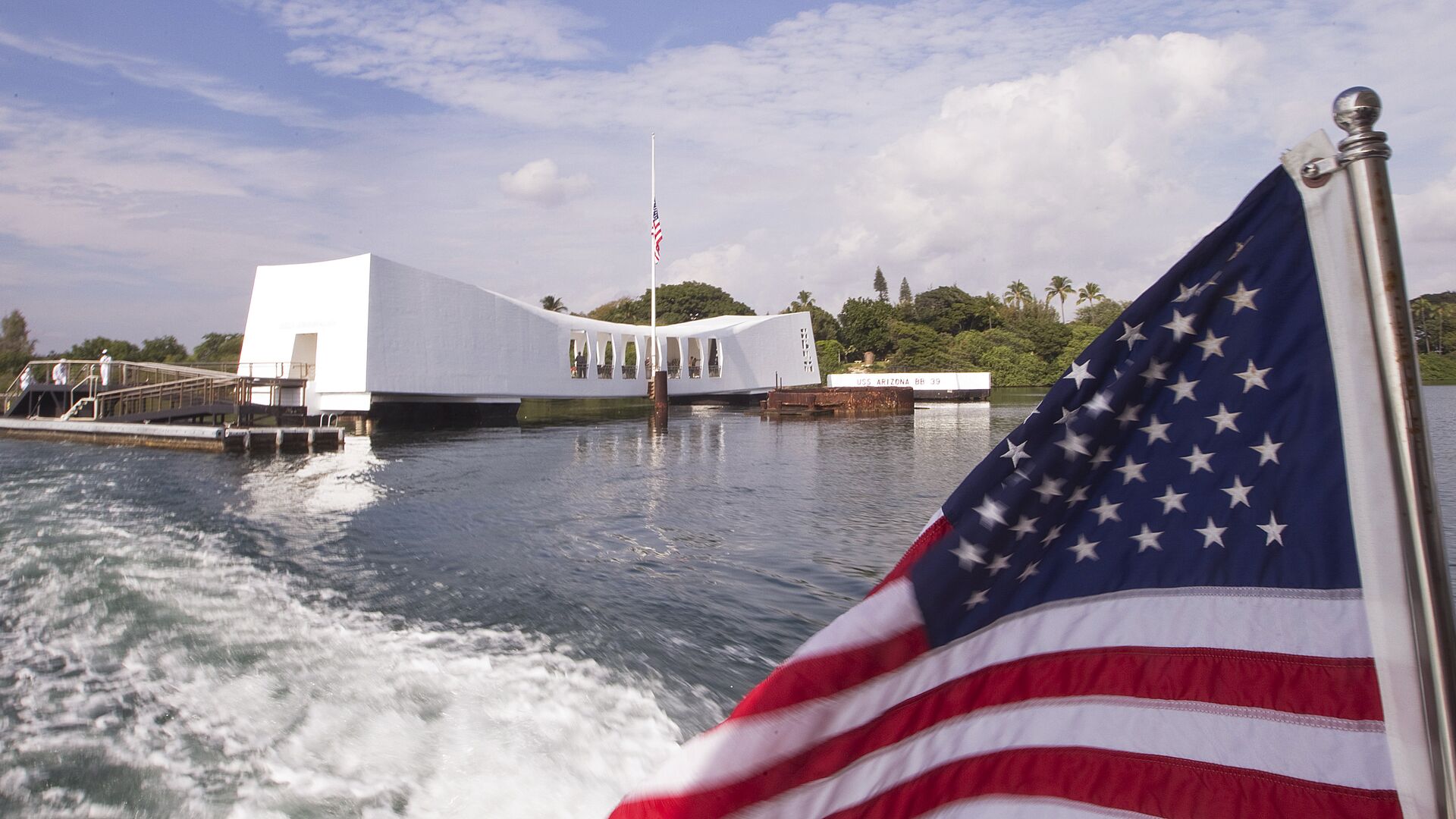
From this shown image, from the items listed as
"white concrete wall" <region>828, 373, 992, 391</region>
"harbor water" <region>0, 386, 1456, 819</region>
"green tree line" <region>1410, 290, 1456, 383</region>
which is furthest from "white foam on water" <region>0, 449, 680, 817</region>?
"green tree line" <region>1410, 290, 1456, 383</region>

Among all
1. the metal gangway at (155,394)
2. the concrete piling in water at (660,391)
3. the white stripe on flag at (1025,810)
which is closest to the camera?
the white stripe on flag at (1025,810)

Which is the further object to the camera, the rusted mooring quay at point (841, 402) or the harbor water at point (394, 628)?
the rusted mooring quay at point (841, 402)

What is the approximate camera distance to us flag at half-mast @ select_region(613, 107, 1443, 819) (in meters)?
1.20

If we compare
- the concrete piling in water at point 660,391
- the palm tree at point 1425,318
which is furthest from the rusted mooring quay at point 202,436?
the palm tree at point 1425,318

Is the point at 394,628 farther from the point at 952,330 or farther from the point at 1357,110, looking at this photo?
the point at 952,330

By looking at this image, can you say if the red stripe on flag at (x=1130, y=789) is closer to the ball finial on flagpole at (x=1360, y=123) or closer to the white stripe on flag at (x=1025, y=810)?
the white stripe on flag at (x=1025, y=810)

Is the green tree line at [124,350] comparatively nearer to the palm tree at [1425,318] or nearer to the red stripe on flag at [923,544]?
the red stripe on flag at [923,544]

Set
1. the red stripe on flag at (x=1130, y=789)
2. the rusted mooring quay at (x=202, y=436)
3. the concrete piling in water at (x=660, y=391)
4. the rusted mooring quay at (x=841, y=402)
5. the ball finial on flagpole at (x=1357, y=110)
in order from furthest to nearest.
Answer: the rusted mooring quay at (x=841, y=402), the concrete piling in water at (x=660, y=391), the rusted mooring quay at (x=202, y=436), the red stripe on flag at (x=1130, y=789), the ball finial on flagpole at (x=1357, y=110)

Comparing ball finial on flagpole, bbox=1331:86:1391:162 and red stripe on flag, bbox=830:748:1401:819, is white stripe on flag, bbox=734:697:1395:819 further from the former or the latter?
ball finial on flagpole, bbox=1331:86:1391:162

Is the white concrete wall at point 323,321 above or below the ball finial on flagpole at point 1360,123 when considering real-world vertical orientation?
above

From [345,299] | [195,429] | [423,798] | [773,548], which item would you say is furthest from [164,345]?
[423,798]

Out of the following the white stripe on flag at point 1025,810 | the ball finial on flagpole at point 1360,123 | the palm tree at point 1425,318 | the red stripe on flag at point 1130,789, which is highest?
the palm tree at point 1425,318

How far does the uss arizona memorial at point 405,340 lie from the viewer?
74.1 ft

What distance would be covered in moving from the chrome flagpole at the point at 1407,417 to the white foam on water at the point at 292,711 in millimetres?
2427
